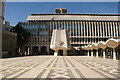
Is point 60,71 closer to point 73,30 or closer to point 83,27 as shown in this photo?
point 73,30

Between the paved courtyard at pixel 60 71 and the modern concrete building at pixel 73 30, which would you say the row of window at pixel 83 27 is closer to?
the modern concrete building at pixel 73 30

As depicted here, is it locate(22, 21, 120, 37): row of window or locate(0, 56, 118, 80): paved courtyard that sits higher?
locate(22, 21, 120, 37): row of window

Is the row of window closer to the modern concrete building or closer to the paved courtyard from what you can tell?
the modern concrete building

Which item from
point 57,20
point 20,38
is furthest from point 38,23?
point 20,38

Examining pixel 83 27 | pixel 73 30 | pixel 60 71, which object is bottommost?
pixel 60 71

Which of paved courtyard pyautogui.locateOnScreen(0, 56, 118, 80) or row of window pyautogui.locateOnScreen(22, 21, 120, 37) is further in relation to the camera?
row of window pyautogui.locateOnScreen(22, 21, 120, 37)

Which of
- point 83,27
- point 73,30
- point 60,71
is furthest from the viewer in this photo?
point 83,27

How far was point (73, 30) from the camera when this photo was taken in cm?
10481

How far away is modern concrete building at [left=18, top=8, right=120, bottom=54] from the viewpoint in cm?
10338

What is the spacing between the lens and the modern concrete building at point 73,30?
10338cm

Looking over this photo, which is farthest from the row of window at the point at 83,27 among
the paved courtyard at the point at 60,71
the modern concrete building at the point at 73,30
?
the paved courtyard at the point at 60,71

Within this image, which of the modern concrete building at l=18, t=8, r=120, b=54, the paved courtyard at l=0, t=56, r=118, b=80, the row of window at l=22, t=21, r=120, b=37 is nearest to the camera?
the paved courtyard at l=0, t=56, r=118, b=80

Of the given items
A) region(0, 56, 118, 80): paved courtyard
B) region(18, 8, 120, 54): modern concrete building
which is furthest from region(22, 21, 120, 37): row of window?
region(0, 56, 118, 80): paved courtyard

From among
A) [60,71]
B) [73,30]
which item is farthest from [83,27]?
[60,71]
